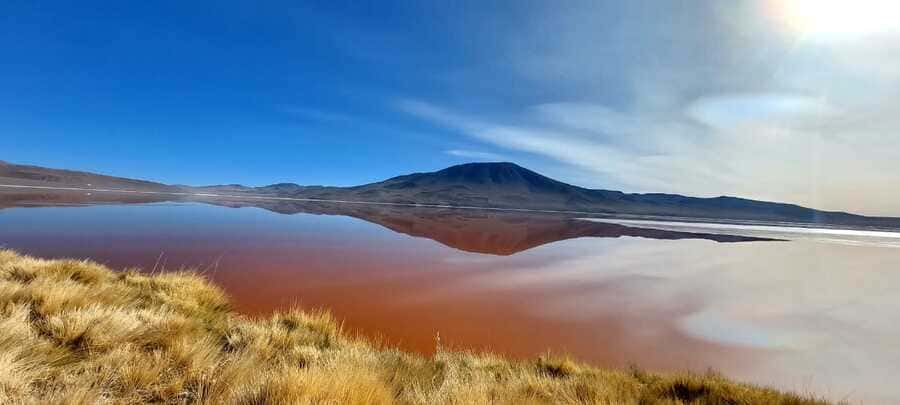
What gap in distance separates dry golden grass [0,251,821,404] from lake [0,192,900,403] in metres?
1.24

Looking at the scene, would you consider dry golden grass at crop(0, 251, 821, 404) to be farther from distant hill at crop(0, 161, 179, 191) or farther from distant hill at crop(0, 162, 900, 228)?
distant hill at crop(0, 162, 900, 228)

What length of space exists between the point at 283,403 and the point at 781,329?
8440mm

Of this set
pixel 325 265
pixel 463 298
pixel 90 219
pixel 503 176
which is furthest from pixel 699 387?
pixel 503 176

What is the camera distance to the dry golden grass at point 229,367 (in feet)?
8.93

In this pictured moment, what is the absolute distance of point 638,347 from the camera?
6.21 metres

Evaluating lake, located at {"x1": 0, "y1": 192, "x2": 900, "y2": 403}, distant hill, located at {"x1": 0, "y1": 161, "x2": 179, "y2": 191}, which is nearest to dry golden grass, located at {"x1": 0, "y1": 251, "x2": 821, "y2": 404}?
lake, located at {"x1": 0, "y1": 192, "x2": 900, "y2": 403}

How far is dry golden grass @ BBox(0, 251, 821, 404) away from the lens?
272cm

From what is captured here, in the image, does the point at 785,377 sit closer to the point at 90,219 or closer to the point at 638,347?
the point at 638,347

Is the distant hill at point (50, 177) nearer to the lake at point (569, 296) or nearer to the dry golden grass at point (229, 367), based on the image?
the lake at point (569, 296)

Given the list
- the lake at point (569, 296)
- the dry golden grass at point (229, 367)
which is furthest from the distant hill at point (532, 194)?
the dry golden grass at point (229, 367)

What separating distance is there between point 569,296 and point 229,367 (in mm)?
7240

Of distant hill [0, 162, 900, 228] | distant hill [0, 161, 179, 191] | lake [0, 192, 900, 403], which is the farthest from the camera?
distant hill [0, 162, 900, 228]

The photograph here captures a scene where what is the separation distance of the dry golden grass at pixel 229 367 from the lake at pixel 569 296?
4.06 feet

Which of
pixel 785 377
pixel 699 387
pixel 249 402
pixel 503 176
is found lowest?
pixel 785 377
